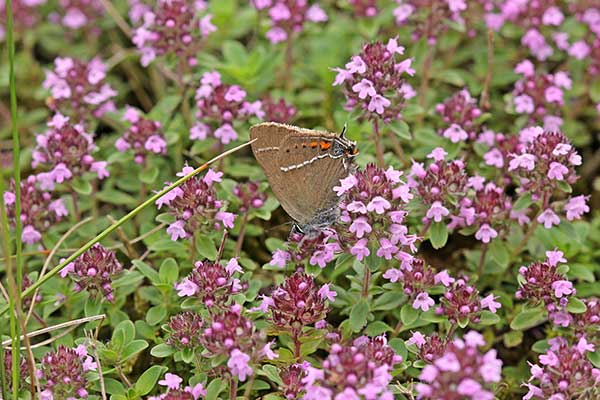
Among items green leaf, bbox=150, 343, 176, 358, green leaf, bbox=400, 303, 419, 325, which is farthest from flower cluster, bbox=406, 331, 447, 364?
green leaf, bbox=150, 343, 176, 358

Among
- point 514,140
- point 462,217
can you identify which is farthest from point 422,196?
point 514,140

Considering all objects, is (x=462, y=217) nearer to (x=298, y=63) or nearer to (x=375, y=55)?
(x=375, y=55)

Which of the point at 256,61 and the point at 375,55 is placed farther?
the point at 256,61

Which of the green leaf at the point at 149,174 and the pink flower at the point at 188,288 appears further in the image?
the green leaf at the point at 149,174

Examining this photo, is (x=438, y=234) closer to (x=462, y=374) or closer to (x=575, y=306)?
(x=575, y=306)

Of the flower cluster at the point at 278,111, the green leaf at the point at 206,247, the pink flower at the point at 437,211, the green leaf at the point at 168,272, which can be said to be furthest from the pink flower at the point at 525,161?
the green leaf at the point at 168,272

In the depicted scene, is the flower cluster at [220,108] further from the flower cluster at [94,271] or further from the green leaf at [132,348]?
the green leaf at [132,348]
